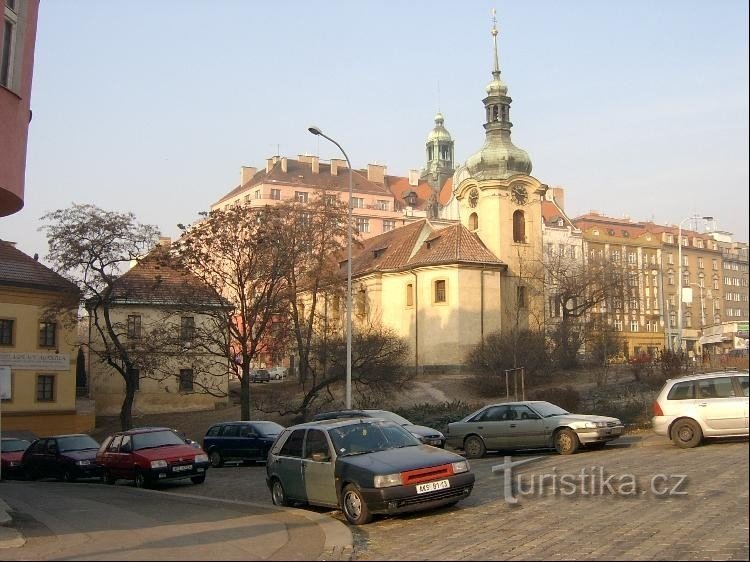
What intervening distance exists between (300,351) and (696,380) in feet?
86.2

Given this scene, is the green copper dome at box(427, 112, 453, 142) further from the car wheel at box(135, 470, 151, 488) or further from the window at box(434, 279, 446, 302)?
the car wheel at box(135, 470, 151, 488)

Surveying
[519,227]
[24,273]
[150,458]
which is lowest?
[150,458]

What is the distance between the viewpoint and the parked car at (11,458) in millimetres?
28344

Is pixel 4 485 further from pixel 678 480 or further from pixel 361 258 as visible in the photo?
pixel 361 258

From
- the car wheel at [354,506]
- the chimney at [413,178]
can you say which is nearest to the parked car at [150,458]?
Result: the car wheel at [354,506]

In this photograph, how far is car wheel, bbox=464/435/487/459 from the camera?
846 inches

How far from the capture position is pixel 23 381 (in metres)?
44.1

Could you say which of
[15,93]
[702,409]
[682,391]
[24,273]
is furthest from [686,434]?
[24,273]

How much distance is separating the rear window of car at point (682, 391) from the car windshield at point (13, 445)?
24.7 metres

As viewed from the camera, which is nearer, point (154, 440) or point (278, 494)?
point (278, 494)

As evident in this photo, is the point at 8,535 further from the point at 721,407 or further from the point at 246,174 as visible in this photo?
the point at 246,174

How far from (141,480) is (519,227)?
143 feet

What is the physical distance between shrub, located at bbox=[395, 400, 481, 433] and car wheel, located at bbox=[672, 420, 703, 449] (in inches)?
528

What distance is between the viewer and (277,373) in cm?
7200
